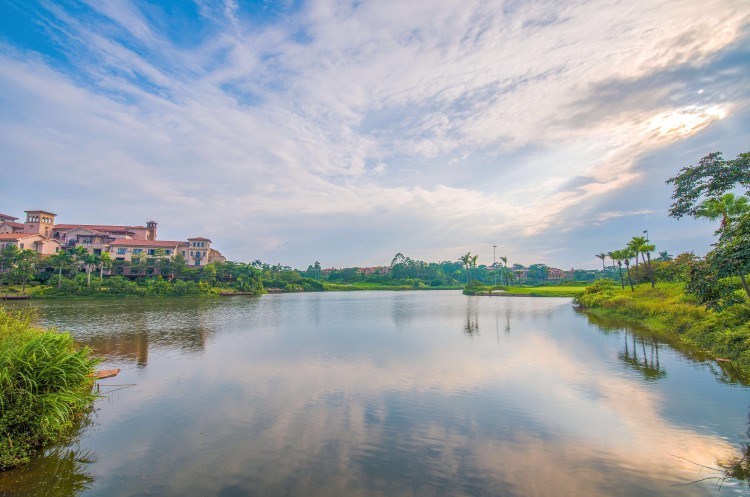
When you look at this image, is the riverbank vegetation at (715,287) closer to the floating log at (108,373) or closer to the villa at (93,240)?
the floating log at (108,373)

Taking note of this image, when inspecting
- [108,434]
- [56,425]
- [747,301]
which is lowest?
[108,434]

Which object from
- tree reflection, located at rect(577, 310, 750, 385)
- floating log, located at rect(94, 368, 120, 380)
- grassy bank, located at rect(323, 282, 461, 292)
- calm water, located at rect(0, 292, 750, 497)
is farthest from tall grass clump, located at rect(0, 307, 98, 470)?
grassy bank, located at rect(323, 282, 461, 292)

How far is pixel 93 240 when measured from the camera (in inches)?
3383

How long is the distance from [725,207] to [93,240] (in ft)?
355

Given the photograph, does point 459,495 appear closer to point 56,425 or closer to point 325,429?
point 325,429

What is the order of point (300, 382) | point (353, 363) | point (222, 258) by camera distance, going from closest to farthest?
point (300, 382), point (353, 363), point (222, 258)

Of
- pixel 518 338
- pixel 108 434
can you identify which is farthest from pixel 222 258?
pixel 108 434

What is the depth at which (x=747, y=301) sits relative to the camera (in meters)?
19.7

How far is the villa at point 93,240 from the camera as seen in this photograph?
260 ft

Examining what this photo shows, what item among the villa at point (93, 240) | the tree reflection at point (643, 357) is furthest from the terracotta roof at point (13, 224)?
the tree reflection at point (643, 357)

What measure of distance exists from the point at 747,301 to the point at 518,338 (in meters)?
12.6

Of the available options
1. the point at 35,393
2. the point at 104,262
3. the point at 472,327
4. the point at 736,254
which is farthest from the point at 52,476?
the point at 104,262

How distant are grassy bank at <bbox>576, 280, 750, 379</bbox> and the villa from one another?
87.9 m

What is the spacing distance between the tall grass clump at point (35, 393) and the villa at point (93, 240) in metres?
82.5
